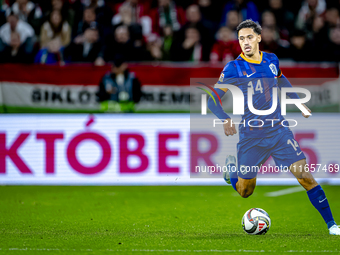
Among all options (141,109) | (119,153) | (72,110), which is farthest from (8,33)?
(119,153)

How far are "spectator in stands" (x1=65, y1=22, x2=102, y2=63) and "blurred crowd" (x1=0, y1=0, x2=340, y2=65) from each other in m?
0.02

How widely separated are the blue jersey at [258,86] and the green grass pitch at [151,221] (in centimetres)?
107

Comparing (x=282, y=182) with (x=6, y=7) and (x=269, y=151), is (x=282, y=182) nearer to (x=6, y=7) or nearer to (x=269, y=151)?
(x=269, y=151)

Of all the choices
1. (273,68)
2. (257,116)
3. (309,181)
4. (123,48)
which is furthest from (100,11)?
(309,181)

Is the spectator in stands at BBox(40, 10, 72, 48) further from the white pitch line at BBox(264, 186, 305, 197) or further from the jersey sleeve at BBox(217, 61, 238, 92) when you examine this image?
the jersey sleeve at BBox(217, 61, 238, 92)

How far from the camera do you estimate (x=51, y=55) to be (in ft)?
35.2

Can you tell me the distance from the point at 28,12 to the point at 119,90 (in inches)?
152

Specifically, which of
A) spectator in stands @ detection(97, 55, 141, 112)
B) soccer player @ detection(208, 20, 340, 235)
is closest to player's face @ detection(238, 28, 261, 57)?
soccer player @ detection(208, 20, 340, 235)

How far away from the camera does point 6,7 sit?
12047mm

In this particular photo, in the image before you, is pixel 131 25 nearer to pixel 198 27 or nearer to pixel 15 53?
pixel 198 27

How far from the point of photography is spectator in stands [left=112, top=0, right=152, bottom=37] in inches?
452

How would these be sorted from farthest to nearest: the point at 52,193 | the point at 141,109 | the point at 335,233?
the point at 141,109
the point at 52,193
the point at 335,233

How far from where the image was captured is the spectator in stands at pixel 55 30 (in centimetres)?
1140

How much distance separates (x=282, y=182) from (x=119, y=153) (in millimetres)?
2770
